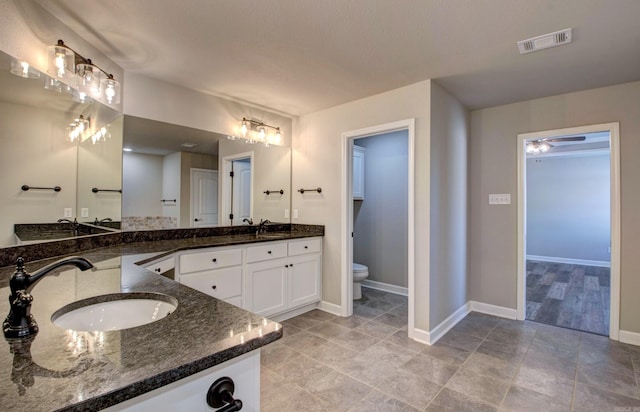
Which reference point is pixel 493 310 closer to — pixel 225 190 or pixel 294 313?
pixel 294 313

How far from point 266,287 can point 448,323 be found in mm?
1798

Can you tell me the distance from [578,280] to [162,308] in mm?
6176

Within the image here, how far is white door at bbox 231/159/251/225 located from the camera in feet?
11.4

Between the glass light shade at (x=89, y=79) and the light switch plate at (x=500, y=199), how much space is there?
374 centimetres

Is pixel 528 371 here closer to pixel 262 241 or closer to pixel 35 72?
pixel 262 241

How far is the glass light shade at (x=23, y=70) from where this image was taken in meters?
1.59

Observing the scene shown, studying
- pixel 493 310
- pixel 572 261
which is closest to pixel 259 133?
pixel 493 310

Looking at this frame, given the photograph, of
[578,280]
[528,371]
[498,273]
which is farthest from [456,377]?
[578,280]

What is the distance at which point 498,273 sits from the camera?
136 inches

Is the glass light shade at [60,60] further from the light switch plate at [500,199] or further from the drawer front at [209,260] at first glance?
the light switch plate at [500,199]

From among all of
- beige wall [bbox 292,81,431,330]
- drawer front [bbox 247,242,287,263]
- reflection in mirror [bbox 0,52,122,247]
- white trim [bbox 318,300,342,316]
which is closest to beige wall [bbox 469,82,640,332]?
beige wall [bbox 292,81,431,330]

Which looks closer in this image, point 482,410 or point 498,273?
point 482,410

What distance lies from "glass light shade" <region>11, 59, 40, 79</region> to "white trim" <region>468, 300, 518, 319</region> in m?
4.18

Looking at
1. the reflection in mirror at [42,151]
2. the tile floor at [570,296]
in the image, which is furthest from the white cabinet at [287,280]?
the tile floor at [570,296]
